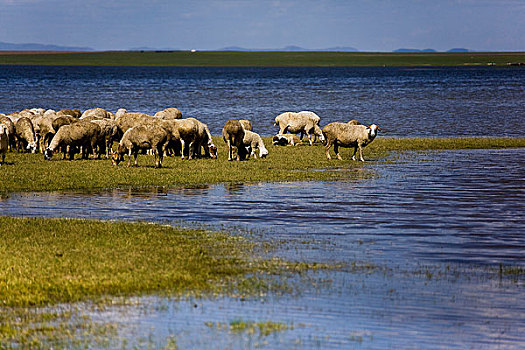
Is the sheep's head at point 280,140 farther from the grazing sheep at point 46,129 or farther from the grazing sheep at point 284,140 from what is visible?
the grazing sheep at point 46,129

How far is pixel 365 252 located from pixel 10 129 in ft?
71.1

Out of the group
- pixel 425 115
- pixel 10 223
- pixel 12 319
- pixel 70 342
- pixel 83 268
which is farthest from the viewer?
pixel 425 115

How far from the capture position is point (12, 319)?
9.93 meters

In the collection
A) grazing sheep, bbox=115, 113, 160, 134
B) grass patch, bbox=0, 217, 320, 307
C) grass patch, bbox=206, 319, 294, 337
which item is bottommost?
grass patch, bbox=0, 217, 320, 307

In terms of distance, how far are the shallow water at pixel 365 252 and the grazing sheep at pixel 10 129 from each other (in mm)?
12105

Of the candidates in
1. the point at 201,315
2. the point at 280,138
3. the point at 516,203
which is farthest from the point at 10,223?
the point at 280,138

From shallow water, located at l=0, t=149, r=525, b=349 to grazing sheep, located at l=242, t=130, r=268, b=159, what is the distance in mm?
6173

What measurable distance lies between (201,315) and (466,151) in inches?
1026

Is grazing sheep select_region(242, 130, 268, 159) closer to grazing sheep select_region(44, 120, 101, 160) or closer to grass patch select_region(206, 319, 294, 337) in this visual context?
grazing sheep select_region(44, 120, 101, 160)

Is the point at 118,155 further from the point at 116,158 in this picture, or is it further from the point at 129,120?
the point at 129,120

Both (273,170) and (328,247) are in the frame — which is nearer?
(328,247)

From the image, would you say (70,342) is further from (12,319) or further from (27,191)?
(27,191)

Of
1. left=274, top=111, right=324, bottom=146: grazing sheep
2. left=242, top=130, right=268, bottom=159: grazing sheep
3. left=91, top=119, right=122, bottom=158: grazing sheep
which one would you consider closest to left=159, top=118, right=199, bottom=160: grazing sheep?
left=242, top=130, right=268, bottom=159: grazing sheep

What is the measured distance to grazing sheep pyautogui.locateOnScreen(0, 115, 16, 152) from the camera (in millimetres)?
31656
